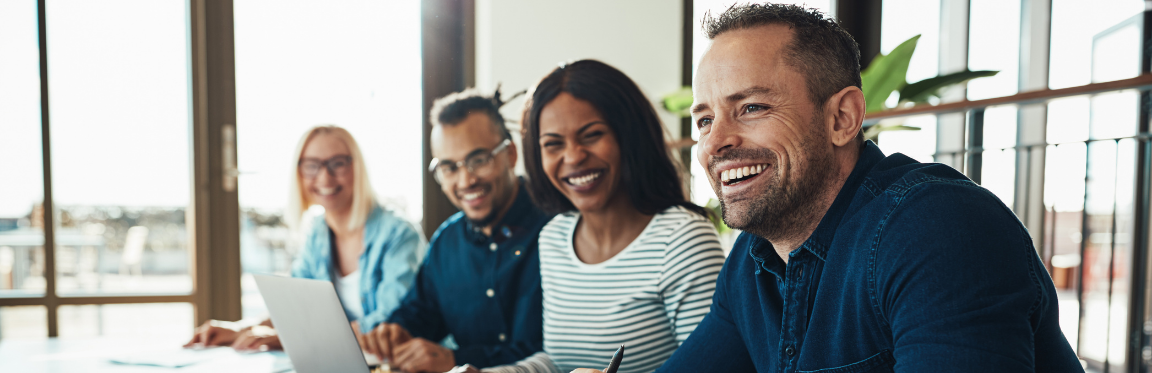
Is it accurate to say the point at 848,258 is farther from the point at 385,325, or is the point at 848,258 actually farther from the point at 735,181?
the point at 385,325

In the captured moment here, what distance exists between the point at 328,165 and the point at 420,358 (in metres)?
0.99

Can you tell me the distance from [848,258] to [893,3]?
10.1 ft

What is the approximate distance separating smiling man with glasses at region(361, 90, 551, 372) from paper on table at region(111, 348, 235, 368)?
0.30 meters

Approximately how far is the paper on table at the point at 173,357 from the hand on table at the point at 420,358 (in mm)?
396

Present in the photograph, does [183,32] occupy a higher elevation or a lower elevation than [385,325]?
higher

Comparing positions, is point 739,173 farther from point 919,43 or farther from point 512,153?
point 919,43

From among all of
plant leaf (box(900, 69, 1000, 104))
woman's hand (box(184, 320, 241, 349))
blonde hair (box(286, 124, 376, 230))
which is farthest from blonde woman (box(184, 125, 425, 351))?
plant leaf (box(900, 69, 1000, 104))

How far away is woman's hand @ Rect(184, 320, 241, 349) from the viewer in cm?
140

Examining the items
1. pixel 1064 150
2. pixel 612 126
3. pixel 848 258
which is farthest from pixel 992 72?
pixel 848 258

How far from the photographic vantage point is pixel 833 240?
0.72 m

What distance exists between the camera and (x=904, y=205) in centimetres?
62

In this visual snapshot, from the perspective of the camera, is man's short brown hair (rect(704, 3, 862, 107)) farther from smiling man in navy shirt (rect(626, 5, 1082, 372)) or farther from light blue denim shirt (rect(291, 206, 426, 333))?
light blue denim shirt (rect(291, 206, 426, 333))

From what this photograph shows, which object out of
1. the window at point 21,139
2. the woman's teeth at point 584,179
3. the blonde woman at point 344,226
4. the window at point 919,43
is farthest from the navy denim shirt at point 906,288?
the window at point 21,139

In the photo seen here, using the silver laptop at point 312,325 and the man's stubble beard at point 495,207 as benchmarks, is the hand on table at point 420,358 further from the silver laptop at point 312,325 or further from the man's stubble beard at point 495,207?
the man's stubble beard at point 495,207
